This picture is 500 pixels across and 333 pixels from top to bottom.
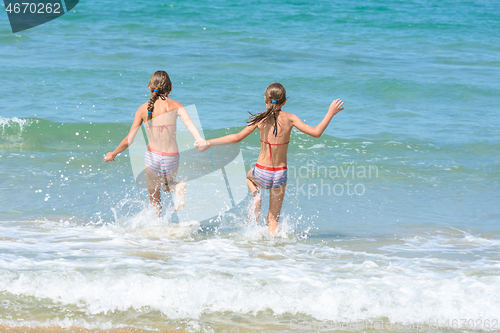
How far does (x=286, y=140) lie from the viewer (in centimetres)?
534

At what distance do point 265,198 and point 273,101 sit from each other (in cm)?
240

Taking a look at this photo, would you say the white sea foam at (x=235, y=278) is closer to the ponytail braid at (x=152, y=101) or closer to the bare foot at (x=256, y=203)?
the bare foot at (x=256, y=203)

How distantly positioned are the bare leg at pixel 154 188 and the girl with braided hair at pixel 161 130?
0.04 ft

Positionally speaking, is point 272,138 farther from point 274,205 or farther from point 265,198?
point 265,198

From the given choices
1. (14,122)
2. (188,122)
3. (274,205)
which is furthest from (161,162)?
(14,122)

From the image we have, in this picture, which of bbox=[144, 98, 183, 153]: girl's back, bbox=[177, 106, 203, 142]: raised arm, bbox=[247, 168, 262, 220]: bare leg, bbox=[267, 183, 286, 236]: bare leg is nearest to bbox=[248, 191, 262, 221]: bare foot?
bbox=[247, 168, 262, 220]: bare leg

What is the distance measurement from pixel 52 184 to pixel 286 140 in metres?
4.03

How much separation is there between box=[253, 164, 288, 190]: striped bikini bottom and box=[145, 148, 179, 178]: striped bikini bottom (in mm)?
950

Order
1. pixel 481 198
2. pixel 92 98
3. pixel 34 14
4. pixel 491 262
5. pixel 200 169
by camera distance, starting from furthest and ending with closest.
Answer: pixel 34 14 → pixel 92 98 → pixel 200 169 → pixel 481 198 → pixel 491 262

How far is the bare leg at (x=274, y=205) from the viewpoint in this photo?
5527 millimetres

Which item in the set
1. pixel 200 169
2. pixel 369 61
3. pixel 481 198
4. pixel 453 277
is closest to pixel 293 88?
pixel 369 61

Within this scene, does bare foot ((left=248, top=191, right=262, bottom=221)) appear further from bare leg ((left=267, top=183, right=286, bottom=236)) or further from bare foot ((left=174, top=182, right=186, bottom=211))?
bare foot ((left=174, top=182, right=186, bottom=211))

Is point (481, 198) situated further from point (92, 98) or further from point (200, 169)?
point (92, 98)

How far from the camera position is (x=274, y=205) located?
18.4 ft
